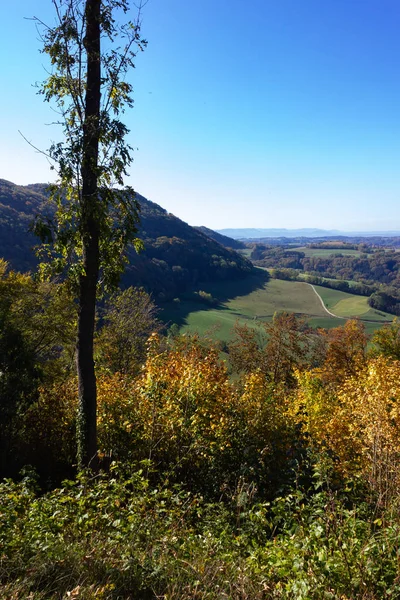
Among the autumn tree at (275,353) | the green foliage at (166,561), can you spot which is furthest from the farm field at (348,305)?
the green foliage at (166,561)

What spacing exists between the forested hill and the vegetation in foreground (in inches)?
1854

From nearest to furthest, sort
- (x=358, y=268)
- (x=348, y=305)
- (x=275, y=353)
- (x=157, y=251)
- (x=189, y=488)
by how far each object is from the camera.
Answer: (x=189, y=488)
(x=275, y=353)
(x=348, y=305)
(x=157, y=251)
(x=358, y=268)

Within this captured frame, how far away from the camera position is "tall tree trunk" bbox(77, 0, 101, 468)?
21.5 feet

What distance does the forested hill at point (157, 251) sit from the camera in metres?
71.3

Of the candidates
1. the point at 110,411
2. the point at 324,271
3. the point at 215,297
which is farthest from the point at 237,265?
the point at 110,411

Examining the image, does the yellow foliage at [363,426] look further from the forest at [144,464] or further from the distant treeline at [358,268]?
the distant treeline at [358,268]

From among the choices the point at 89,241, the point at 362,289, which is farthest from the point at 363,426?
the point at 362,289

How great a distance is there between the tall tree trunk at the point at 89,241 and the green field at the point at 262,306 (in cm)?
5893

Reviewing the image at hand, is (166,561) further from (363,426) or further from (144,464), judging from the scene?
(363,426)

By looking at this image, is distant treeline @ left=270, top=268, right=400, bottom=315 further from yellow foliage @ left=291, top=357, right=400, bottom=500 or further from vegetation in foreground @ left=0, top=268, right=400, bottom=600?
yellow foliage @ left=291, top=357, right=400, bottom=500

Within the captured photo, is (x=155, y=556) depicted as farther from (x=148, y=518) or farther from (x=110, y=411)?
(x=110, y=411)

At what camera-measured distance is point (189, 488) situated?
6.98 meters

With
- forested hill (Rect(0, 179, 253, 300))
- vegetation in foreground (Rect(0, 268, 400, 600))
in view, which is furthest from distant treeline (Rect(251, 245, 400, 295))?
vegetation in foreground (Rect(0, 268, 400, 600))

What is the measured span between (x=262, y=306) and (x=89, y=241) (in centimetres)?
9862
